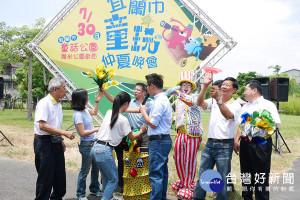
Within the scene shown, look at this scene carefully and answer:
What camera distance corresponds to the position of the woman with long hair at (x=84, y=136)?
412 centimetres

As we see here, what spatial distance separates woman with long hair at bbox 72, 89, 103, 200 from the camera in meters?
4.12

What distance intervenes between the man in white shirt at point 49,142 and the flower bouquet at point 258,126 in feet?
7.88

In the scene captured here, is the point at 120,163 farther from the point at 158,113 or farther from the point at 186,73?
the point at 186,73

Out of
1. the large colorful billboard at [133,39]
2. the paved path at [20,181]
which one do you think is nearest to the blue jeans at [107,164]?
the paved path at [20,181]

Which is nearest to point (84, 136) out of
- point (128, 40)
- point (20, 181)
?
point (20, 181)

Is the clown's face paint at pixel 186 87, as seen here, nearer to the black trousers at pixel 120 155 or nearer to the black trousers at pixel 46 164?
the black trousers at pixel 120 155

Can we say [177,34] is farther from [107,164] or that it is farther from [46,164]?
[46,164]

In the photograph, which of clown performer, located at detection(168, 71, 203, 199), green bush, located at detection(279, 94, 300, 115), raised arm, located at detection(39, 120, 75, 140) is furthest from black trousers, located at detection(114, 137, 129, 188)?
green bush, located at detection(279, 94, 300, 115)

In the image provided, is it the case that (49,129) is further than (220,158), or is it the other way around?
(220,158)

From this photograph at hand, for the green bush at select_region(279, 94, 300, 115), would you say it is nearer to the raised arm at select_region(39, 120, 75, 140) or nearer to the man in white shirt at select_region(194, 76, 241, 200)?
the man in white shirt at select_region(194, 76, 241, 200)

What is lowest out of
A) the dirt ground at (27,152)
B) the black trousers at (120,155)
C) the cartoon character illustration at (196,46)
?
the dirt ground at (27,152)

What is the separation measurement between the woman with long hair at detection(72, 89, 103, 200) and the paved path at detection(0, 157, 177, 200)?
0.24 meters

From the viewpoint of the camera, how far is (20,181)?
5.44 meters

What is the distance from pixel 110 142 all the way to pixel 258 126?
2.01 metres
